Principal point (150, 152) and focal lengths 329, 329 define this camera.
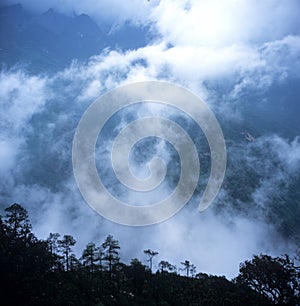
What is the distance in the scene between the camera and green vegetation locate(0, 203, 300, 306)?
29.9m

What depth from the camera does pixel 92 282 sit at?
36.3 metres

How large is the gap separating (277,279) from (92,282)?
1933cm

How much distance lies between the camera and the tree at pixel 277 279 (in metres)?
31.8

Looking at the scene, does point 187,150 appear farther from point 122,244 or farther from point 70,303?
point 70,303

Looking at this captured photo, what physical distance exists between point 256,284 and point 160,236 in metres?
168

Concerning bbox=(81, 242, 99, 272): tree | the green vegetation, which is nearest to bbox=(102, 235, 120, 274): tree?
the green vegetation

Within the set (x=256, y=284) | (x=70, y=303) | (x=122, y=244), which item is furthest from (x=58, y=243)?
(x=122, y=244)

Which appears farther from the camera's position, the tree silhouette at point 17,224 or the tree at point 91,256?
the tree at point 91,256

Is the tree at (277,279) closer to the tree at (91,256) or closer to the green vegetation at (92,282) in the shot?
the green vegetation at (92,282)

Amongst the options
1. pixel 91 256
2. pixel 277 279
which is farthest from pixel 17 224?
pixel 277 279

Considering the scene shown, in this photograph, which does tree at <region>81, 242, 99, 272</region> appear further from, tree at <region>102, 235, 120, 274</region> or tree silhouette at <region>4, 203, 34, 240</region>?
tree silhouette at <region>4, 203, 34, 240</region>

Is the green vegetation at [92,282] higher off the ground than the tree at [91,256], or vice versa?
the tree at [91,256]

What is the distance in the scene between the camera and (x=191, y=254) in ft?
632

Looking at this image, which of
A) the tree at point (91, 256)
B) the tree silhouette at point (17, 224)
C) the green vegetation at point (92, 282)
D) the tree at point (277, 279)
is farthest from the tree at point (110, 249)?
the tree at point (277, 279)
